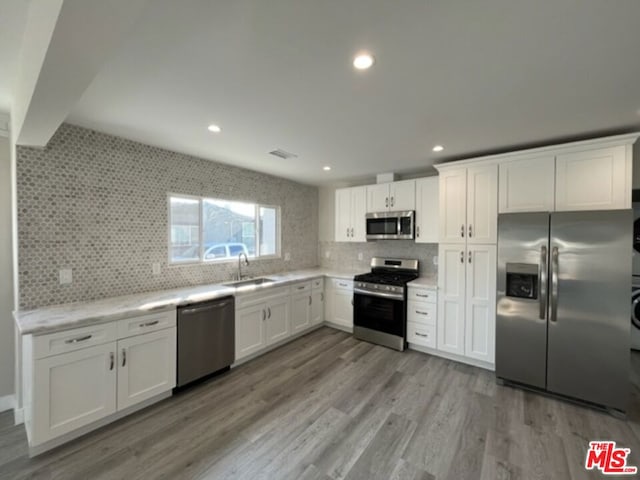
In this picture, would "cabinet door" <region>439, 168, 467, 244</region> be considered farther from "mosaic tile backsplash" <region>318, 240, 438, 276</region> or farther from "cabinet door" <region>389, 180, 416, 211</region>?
"mosaic tile backsplash" <region>318, 240, 438, 276</region>

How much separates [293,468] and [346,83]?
8.32 feet

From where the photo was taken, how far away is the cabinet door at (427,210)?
362 centimetres

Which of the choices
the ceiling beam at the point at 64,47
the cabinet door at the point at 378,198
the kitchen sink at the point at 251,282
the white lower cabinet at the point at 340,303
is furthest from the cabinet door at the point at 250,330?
the ceiling beam at the point at 64,47

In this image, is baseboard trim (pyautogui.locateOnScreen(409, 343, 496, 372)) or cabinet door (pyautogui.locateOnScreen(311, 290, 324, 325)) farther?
cabinet door (pyautogui.locateOnScreen(311, 290, 324, 325))

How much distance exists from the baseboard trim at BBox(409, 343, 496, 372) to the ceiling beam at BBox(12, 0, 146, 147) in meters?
3.97

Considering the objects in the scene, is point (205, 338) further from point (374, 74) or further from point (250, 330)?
point (374, 74)

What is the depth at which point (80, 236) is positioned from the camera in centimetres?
247

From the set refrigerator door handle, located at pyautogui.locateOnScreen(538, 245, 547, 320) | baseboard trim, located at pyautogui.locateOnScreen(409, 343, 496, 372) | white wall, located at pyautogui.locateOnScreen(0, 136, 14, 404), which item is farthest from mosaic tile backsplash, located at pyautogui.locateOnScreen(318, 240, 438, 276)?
white wall, located at pyautogui.locateOnScreen(0, 136, 14, 404)

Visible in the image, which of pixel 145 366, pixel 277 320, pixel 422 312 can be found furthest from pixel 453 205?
pixel 145 366

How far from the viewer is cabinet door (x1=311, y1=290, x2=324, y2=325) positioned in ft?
13.9

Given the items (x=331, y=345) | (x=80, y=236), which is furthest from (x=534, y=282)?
(x=80, y=236)

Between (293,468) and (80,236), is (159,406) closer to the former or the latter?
(293,468)

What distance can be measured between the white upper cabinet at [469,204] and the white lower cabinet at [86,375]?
10.7ft

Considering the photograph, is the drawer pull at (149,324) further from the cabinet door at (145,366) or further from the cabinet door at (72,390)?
the cabinet door at (72,390)
